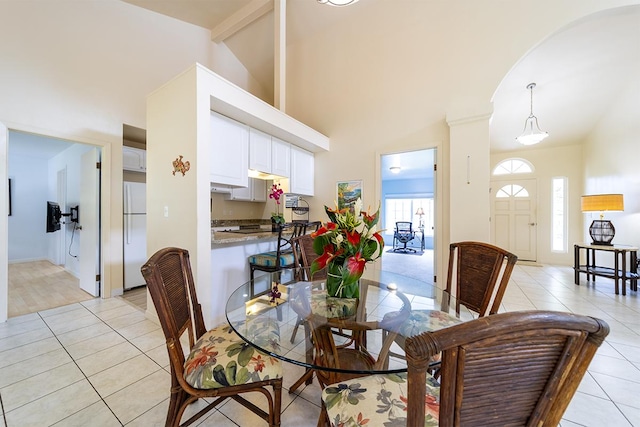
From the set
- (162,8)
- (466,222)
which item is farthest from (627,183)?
(162,8)

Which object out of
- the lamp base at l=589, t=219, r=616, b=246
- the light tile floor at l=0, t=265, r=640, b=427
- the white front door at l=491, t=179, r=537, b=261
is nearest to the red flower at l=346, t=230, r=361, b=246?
the light tile floor at l=0, t=265, r=640, b=427

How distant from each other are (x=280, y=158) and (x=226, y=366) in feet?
8.95

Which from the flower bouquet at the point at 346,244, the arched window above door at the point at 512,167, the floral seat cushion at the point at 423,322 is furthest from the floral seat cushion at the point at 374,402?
the arched window above door at the point at 512,167

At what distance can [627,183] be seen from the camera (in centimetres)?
372

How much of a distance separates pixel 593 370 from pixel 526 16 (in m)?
3.29

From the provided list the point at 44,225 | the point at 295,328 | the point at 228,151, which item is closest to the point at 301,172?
the point at 228,151

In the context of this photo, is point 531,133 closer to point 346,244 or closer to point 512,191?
point 512,191

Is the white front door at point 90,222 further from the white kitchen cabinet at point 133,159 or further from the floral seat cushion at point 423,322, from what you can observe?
the floral seat cushion at point 423,322

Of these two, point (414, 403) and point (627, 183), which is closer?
point (414, 403)

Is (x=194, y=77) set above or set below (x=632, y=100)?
below

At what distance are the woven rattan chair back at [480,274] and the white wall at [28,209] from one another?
8145 mm

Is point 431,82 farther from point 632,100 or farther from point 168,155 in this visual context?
point 632,100

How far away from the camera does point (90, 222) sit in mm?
3258

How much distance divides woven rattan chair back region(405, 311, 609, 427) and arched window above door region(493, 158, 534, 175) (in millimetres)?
6754
